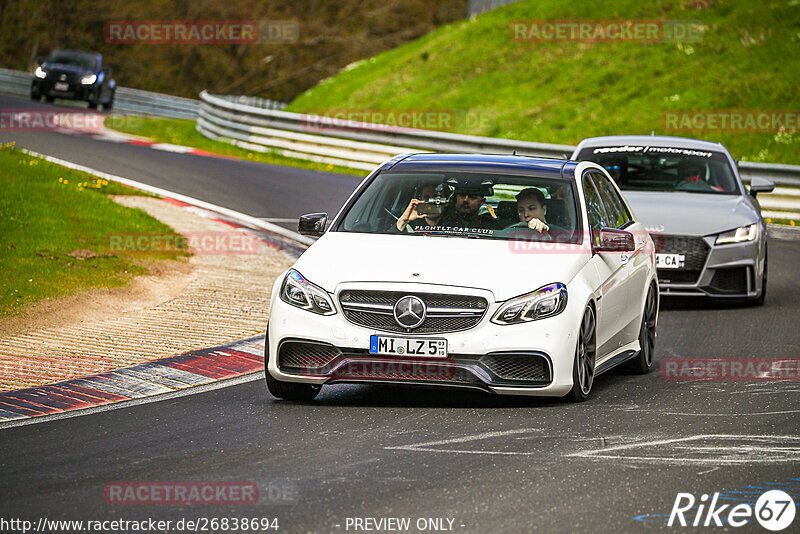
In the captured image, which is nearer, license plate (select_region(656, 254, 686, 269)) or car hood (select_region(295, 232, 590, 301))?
car hood (select_region(295, 232, 590, 301))

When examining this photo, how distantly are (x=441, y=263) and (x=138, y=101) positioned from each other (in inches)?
1618

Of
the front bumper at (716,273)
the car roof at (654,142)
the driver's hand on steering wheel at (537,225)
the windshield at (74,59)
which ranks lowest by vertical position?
the front bumper at (716,273)

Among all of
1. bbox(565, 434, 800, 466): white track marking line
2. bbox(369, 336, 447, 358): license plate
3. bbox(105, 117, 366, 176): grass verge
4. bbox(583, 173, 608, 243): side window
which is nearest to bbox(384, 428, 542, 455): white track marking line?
bbox(565, 434, 800, 466): white track marking line

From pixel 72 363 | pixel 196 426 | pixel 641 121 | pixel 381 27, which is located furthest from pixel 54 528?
pixel 381 27

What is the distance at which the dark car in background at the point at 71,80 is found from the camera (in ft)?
137

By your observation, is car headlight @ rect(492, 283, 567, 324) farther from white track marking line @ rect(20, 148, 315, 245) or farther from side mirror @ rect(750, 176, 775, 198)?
white track marking line @ rect(20, 148, 315, 245)

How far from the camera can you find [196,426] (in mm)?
8102

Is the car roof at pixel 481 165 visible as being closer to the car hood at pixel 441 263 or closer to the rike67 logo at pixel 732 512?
the car hood at pixel 441 263

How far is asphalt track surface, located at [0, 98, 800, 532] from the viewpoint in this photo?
6.20m

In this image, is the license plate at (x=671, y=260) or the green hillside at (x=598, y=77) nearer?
the license plate at (x=671, y=260)

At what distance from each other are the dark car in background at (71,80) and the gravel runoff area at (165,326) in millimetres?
27100

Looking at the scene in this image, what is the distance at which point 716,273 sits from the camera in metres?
13.6

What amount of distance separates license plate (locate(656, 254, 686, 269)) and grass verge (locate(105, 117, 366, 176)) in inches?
535

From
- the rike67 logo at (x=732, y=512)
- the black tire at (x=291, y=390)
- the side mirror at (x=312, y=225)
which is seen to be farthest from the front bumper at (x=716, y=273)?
the rike67 logo at (x=732, y=512)
